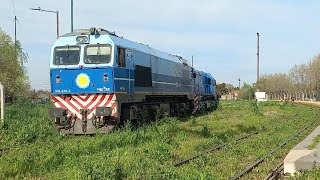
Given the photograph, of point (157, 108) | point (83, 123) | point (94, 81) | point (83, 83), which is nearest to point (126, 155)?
point (83, 123)

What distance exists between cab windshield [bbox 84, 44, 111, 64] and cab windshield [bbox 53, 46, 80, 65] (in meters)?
0.39

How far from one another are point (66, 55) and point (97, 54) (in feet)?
4.38

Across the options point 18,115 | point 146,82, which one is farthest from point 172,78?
point 18,115

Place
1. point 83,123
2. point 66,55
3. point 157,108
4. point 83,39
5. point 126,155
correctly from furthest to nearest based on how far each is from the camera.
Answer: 1. point 157,108
2. point 66,55
3. point 83,39
4. point 83,123
5. point 126,155

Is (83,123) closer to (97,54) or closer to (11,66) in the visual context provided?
(97,54)

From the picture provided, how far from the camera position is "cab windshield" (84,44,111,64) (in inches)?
649

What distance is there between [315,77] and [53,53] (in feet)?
314

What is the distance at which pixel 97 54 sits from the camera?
16.6m

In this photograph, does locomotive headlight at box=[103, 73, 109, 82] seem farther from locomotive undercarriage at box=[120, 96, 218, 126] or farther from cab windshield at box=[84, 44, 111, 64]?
locomotive undercarriage at box=[120, 96, 218, 126]

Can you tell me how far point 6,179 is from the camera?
8.53 metres

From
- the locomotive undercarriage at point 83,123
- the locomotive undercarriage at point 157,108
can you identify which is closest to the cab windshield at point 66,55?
the locomotive undercarriage at point 83,123

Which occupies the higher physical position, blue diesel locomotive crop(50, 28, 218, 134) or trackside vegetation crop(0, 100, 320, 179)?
blue diesel locomotive crop(50, 28, 218, 134)

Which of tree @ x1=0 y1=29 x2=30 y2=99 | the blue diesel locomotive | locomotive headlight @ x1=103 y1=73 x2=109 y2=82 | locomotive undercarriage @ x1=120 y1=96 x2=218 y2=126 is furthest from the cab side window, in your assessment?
tree @ x1=0 y1=29 x2=30 y2=99

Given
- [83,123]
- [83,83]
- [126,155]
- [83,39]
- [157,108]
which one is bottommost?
[126,155]
